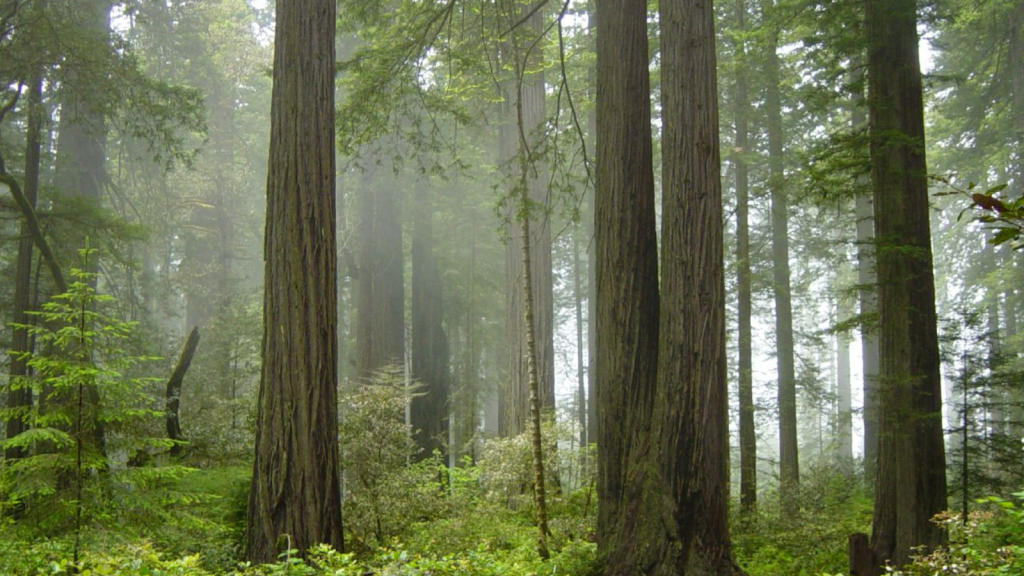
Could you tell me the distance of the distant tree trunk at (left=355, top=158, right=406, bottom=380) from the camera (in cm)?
1933

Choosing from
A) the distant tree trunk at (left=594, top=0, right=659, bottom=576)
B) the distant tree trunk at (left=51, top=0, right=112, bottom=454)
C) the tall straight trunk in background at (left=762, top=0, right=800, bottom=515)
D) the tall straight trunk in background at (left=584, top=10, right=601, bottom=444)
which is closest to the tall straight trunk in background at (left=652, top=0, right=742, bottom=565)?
the distant tree trunk at (left=594, top=0, right=659, bottom=576)

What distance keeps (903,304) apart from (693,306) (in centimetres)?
288

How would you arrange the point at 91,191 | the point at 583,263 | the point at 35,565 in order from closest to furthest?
the point at 35,565, the point at 91,191, the point at 583,263

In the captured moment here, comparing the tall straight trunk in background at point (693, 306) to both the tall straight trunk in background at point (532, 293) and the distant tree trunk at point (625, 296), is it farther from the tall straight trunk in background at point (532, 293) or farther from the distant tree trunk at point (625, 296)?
the tall straight trunk in background at point (532, 293)

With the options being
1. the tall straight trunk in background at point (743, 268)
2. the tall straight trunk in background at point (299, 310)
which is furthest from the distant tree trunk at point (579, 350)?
the tall straight trunk in background at point (299, 310)

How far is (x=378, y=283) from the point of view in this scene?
20000mm

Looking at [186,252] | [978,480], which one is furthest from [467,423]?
[978,480]

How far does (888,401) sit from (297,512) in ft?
20.7

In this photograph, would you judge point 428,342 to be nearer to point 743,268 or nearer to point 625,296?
point 743,268

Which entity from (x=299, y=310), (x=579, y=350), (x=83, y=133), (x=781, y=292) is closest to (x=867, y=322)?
(x=299, y=310)

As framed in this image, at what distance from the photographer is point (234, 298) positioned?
2102 cm

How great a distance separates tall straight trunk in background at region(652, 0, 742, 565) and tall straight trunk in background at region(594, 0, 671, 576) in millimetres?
342

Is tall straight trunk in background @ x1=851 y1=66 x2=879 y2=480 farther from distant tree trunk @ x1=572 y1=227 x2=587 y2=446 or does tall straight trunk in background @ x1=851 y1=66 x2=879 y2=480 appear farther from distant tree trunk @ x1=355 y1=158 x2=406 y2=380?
distant tree trunk @ x1=355 y1=158 x2=406 y2=380

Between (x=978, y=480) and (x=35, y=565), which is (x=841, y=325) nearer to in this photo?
(x=978, y=480)
